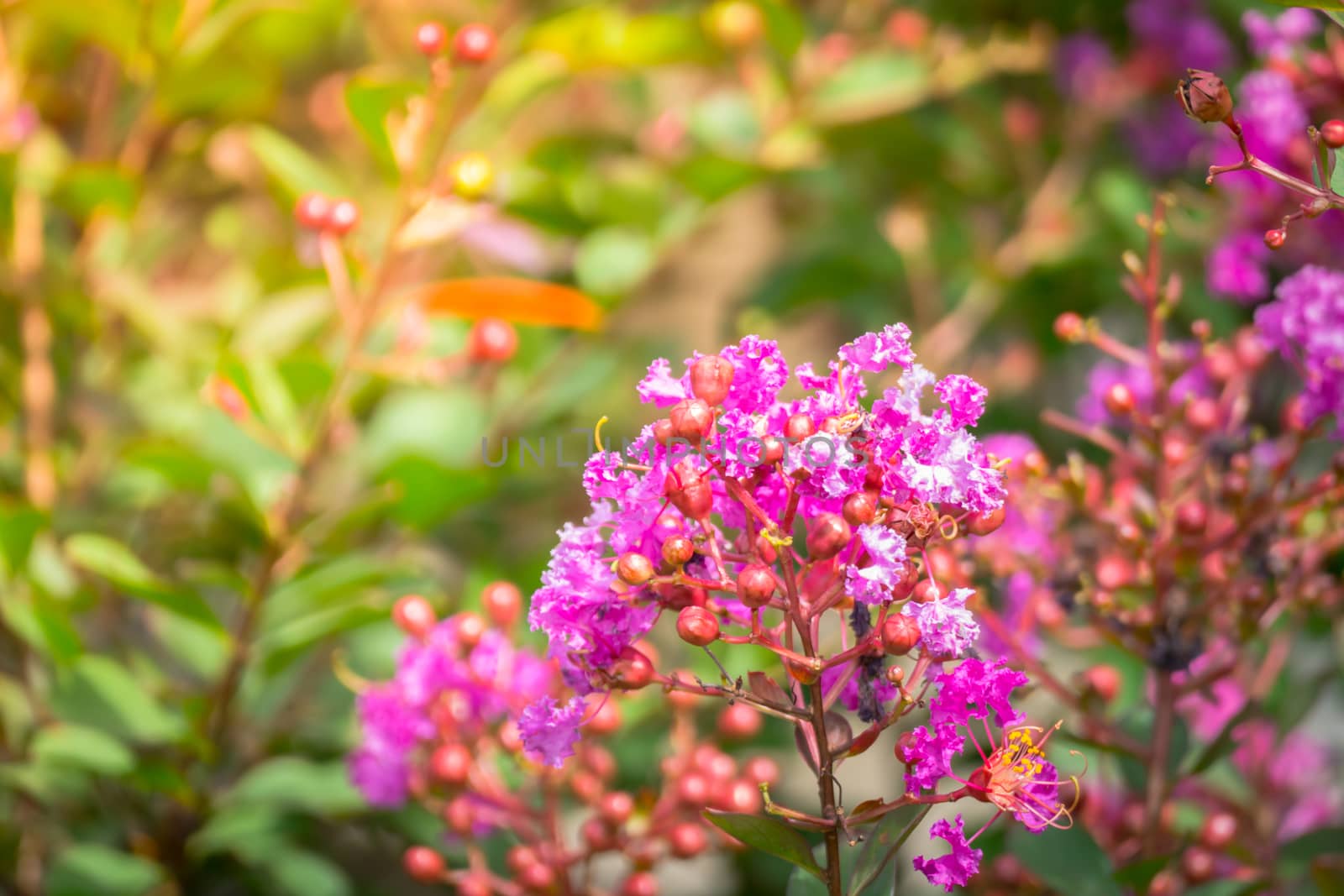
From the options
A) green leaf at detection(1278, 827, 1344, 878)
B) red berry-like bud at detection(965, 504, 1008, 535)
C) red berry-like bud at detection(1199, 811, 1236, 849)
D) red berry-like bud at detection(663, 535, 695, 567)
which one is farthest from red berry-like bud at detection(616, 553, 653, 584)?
green leaf at detection(1278, 827, 1344, 878)

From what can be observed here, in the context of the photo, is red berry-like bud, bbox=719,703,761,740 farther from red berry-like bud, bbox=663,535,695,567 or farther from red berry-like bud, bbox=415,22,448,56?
red berry-like bud, bbox=415,22,448,56

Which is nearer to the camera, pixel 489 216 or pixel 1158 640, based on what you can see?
pixel 1158 640

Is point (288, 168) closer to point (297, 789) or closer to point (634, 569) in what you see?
point (297, 789)

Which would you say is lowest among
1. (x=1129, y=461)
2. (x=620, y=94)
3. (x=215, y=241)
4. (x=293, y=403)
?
(x=1129, y=461)

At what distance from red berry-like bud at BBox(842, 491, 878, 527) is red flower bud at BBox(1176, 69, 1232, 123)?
198 mm

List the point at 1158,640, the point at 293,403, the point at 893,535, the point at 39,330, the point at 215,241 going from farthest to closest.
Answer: the point at 215,241
the point at 39,330
the point at 293,403
the point at 1158,640
the point at 893,535

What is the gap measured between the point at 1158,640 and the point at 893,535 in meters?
0.30

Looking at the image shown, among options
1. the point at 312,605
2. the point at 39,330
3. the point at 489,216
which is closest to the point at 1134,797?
the point at 312,605

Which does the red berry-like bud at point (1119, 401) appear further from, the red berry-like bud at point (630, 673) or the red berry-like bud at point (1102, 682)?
the red berry-like bud at point (630, 673)

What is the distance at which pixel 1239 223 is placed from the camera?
2.84 feet

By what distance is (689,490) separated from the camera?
1.45 ft

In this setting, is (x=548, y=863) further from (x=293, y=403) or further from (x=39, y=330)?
(x=39, y=330)

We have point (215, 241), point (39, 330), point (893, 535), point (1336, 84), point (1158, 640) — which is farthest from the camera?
point (215, 241)

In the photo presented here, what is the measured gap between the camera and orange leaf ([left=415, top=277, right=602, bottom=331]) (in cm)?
88
